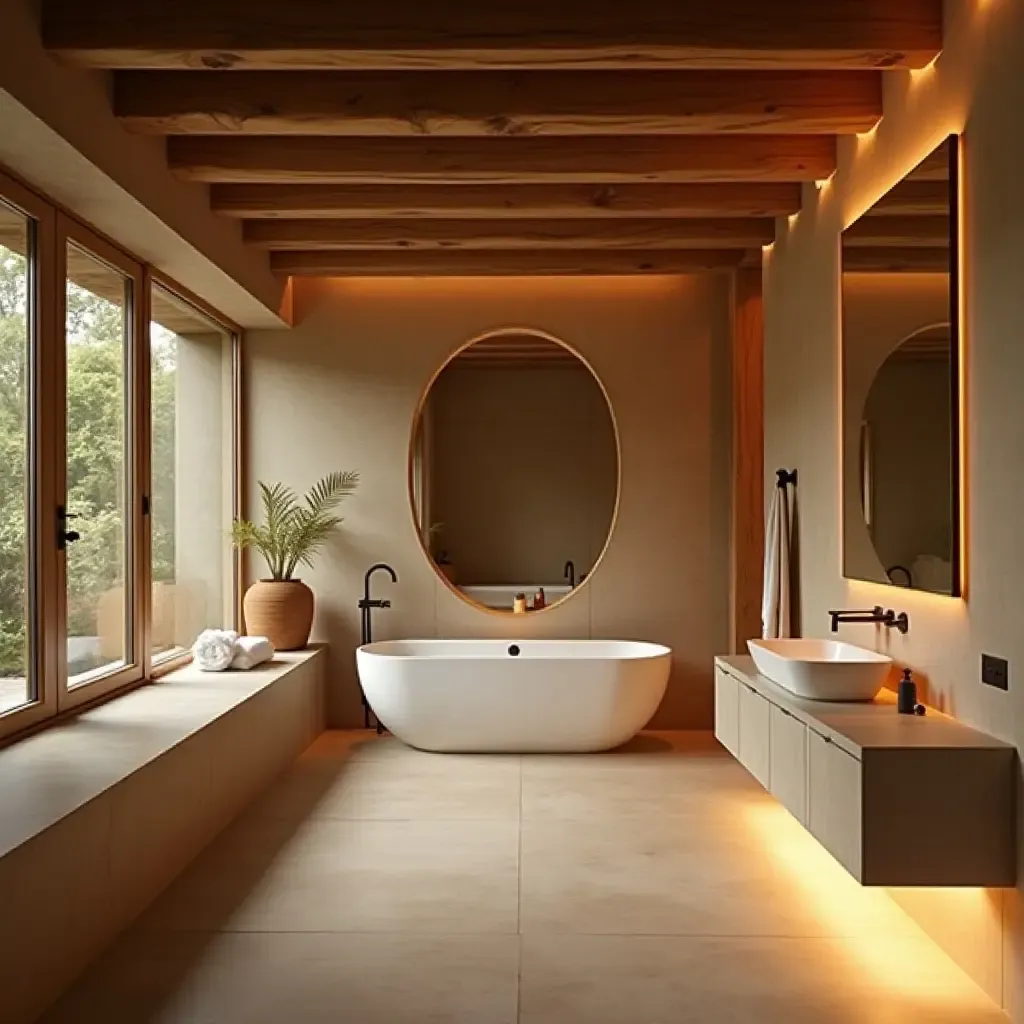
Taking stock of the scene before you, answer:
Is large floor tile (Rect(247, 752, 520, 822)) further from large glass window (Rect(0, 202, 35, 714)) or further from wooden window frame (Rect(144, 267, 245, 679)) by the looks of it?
large glass window (Rect(0, 202, 35, 714))

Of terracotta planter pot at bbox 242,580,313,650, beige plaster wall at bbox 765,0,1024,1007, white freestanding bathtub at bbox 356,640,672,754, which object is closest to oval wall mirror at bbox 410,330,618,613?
terracotta planter pot at bbox 242,580,313,650

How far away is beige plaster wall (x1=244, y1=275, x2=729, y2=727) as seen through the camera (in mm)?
7141

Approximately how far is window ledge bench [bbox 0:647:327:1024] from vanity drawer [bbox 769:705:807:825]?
204 centimetres

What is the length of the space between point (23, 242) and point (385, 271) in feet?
8.68

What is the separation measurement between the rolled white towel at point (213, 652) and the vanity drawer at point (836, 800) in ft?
11.0

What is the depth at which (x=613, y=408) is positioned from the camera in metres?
7.17

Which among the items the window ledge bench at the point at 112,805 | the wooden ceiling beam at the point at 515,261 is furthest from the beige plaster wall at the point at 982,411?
the window ledge bench at the point at 112,805

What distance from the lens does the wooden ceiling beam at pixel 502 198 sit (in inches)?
212

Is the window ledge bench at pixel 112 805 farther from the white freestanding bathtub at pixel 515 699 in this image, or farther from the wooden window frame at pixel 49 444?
the white freestanding bathtub at pixel 515 699

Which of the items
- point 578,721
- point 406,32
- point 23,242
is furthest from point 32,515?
point 578,721

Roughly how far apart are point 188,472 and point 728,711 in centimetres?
313

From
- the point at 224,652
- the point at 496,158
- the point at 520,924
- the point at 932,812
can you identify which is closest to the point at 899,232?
the point at 496,158

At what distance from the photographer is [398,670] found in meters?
6.29

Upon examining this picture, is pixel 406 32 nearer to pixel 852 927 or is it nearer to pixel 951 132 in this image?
pixel 951 132
